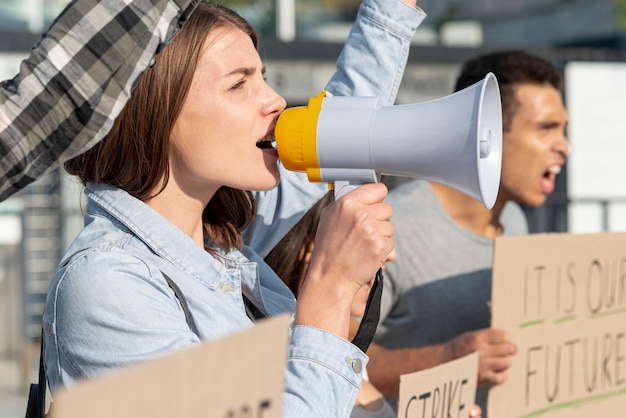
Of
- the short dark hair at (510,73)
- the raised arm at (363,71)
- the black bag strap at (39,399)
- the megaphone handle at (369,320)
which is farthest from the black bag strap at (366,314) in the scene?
the short dark hair at (510,73)

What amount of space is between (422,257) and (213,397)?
1.91 meters

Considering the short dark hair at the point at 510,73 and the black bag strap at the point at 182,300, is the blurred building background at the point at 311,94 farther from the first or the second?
the black bag strap at the point at 182,300

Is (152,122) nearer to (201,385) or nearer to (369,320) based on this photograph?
(369,320)

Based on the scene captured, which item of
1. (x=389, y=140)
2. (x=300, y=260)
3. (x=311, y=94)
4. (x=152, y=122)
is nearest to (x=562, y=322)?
(x=300, y=260)

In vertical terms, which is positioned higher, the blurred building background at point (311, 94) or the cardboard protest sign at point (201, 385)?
the blurred building background at point (311, 94)

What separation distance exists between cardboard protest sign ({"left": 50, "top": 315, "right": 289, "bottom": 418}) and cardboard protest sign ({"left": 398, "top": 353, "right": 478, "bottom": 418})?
2.50 ft

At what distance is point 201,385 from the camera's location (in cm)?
117

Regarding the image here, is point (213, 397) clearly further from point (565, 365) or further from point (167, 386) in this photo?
point (565, 365)

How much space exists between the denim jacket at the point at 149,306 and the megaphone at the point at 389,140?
254 millimetres

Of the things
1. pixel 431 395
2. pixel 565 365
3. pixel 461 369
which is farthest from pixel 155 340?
pixel 565 365

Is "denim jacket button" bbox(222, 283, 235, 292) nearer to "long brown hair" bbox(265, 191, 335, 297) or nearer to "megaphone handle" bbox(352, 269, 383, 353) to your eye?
"megaphone handle" bbox(352, 269, 383, 353)

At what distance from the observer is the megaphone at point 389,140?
1.74m

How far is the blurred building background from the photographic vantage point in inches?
285

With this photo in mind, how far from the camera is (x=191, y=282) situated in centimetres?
177
